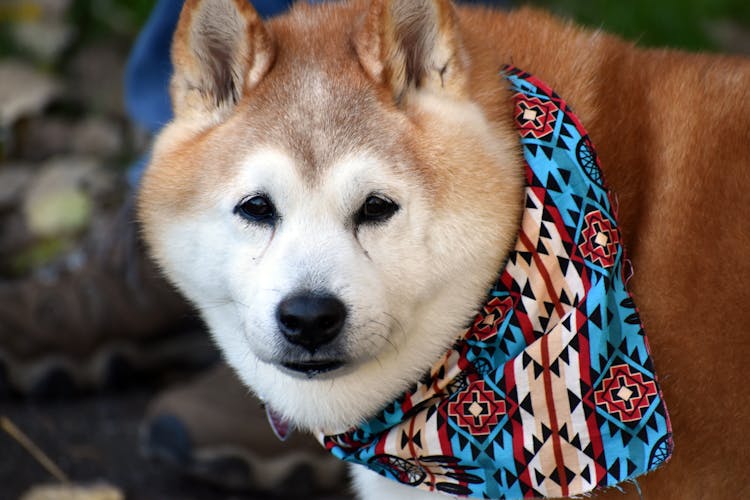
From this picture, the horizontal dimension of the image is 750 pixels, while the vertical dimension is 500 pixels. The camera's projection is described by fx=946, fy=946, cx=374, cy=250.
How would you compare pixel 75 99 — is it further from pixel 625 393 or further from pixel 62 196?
pixel 625 393

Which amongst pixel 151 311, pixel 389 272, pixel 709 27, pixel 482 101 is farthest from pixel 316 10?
pixel 709 27

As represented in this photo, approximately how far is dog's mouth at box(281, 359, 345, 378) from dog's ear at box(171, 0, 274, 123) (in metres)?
0.62

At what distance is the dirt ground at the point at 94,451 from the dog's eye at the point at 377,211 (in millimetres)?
1312

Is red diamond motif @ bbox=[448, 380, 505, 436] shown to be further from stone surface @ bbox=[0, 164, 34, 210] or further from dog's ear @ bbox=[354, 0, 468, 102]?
stone surface @ bbox=[0, 164, 34, 210]

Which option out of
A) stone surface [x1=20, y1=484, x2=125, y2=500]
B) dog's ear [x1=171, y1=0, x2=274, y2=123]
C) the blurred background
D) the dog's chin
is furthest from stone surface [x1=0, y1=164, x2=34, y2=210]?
the dog's chin

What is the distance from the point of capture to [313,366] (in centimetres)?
208

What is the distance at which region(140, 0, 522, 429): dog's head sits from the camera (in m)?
2.02

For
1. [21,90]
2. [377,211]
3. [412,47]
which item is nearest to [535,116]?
[412,47]

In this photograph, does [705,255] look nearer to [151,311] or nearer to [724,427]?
→ [724,427]

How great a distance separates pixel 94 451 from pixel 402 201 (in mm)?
1721

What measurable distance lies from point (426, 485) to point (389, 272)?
0.54 m

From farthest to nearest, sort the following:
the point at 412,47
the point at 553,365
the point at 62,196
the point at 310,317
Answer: the point at 62,196 < the point at 412,47 < the point at 553,365 < the point at 310,317

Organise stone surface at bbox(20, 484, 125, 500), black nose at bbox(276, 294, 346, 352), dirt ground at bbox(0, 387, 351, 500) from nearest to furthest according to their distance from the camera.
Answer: black nose at bbox(276, 294, 346, 352) < stone surface at bbox(20, 484, 125, 500) < dirt ground at bbox(0, 387, 351, 500)

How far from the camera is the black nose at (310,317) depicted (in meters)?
1.95
